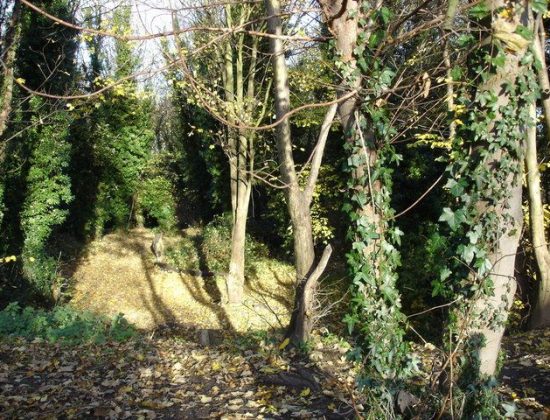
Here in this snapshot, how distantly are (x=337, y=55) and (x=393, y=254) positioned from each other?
146 centimetres

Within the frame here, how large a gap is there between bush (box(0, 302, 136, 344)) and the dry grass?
3.33 metres

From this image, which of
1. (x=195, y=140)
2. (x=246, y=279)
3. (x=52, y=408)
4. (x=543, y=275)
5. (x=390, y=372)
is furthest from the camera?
(x=195, y=140)

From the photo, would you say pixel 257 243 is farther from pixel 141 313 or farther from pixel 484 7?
pixel 484 7

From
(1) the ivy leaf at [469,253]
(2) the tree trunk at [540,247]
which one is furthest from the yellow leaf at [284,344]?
(2) the tree trunk at [540,247]

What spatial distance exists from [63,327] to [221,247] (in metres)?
8.13

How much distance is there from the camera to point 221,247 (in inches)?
621

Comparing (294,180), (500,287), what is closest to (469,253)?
(500,287)

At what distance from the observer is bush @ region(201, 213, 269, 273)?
51.2 feet

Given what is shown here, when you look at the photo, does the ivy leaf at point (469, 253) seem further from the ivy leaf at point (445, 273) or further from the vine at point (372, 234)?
the vine at point (372, 234)

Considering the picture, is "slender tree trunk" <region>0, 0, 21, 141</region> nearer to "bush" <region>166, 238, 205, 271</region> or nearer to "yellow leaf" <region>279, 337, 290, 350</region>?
"yellow leaf" <region>279, 337, 290, 350</region>

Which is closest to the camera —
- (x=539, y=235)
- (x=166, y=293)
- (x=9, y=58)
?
(x=539, y=235)

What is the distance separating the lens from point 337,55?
366 centimetres

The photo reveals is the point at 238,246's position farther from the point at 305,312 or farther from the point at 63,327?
the point at 305,312

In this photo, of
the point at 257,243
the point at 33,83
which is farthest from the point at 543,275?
the point at 33,83
